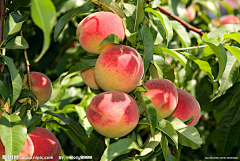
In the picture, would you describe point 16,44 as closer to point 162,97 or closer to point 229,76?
point 162,97

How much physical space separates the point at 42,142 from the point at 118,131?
33cm

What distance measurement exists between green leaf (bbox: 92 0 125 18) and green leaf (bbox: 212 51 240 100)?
59cm

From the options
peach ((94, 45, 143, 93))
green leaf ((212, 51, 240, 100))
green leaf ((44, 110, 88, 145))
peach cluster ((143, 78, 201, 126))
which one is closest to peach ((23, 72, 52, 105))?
green leaf ((44, 110, 88, 145))

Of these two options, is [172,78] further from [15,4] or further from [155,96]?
[15,4]

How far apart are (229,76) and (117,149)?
2.42 feet

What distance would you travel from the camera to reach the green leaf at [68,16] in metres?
1.03

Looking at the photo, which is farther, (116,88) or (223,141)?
(223,141)

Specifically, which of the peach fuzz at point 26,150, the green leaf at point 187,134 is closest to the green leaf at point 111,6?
the green leaf at point 187,134

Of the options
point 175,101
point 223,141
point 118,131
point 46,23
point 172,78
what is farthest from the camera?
point 223,141

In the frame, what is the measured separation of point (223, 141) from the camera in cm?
157

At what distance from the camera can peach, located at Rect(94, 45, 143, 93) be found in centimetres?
91

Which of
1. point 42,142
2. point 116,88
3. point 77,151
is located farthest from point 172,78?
point 77,151

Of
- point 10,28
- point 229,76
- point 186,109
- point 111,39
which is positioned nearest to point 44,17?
point 111,39

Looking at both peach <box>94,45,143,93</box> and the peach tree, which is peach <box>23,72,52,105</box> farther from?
peach <box>94,45,143,93</box>
